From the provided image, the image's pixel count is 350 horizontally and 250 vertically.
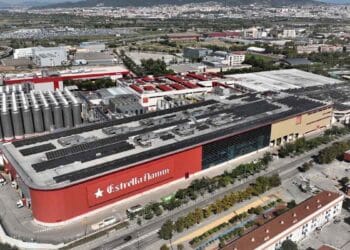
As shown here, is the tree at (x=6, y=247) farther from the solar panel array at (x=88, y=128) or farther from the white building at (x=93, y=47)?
the white building at (x=93, y=47)

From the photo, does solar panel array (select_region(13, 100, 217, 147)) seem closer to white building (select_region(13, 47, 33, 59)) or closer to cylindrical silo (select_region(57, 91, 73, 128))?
cylindrical silo (select_region(57, 91, 73, 128))

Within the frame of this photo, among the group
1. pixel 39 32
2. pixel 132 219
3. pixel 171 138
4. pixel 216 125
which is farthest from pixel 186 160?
pixel 39 32

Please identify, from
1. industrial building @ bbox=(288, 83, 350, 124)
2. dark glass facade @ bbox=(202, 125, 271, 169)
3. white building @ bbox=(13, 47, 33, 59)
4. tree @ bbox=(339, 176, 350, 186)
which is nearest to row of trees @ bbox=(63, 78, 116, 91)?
industrial building @ bbox=(288, 83, 350, 124)

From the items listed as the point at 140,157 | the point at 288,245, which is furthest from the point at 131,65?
the point at 288,245

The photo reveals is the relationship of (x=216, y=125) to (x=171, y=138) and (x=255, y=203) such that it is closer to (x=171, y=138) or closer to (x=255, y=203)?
(x=171, y=138)

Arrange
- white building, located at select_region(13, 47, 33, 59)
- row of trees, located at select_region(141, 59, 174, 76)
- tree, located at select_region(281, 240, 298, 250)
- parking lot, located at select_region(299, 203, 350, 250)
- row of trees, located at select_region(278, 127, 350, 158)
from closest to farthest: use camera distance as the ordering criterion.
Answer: tree, located at select_region(281, 240, 298, 250), parking lot, located at select_region(299, 203, 350, 250), row of trees, located at select_region(278, 127, 350, 158), row of trees, located at select_region(141, 59, 174, 76), white building, located at select_region(13, 47, 33, 59)

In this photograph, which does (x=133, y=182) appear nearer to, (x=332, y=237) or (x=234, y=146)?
(x=234, y=146)
